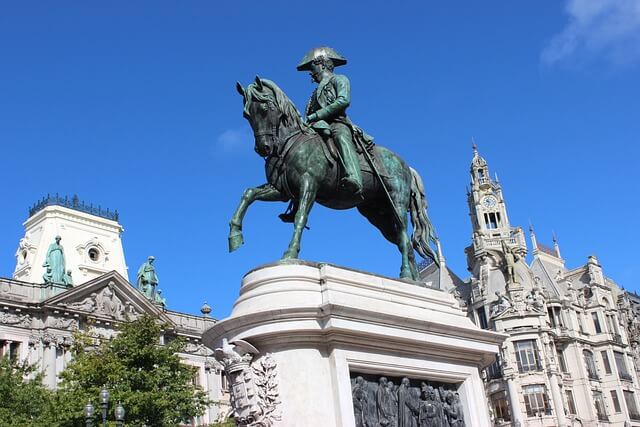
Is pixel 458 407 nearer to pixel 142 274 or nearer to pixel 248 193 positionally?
pixel 248 193

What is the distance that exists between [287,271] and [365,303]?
3.84 ft

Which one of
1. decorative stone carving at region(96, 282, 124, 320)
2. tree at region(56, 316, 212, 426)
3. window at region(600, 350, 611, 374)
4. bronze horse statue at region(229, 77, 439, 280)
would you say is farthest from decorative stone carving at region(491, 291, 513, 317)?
bronze horse statue at region(229, 77, 439, 280)

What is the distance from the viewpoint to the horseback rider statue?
11.7 meters

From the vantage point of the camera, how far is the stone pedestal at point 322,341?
378 inches

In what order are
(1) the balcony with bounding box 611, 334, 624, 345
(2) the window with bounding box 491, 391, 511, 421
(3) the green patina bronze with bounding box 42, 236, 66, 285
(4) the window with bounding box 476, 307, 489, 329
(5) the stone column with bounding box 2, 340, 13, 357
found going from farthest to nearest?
1. (1) the balcony with bounding box 611, 334, 624, 345
2. (4) the window with bounding box 476, 307, 489, 329
3. (2) the window with bounding box 491, 391, 511, 421
4. (3) the green patina bronze with bounding box 42, 236, 66, 285
5. (5) the stone column with bounding box 2, 340, 13, 357

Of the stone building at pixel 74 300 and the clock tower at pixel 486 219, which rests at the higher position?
the clock tower at pixel 486 219

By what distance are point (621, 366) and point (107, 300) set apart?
4112cm

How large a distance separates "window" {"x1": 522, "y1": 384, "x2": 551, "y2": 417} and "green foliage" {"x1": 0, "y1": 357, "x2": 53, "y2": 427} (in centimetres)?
3578

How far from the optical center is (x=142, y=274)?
46.3 meters

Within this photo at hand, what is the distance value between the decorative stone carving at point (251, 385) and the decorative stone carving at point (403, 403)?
1.11 metres

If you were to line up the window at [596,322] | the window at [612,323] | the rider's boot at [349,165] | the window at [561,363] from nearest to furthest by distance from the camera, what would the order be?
the rider's boot at [349,165], the window at [561,363], the window at [596,322], the window at [612,323]

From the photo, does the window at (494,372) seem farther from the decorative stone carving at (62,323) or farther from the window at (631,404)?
the decorative stone carving at (62,323)

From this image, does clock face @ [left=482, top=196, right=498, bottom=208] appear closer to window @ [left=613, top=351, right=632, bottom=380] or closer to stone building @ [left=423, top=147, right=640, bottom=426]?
stone building @ [left=423, top=147, right=640, bottom=426]

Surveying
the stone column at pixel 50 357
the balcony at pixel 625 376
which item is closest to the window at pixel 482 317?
the balcony at pixel 625 376
